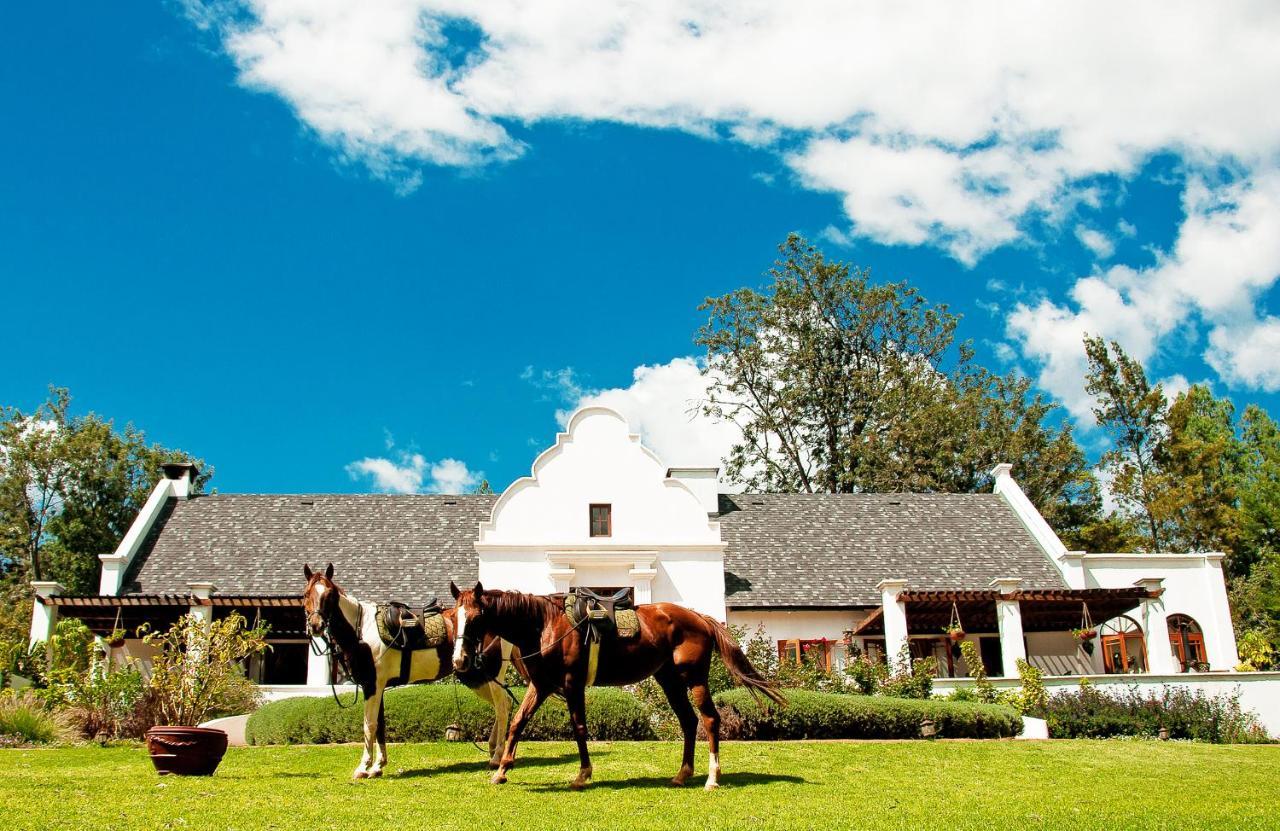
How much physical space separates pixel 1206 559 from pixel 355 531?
80.4ft

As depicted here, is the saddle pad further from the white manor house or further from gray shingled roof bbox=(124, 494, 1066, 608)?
gray shingled roof bbox=(124, 494, 1066, 608)

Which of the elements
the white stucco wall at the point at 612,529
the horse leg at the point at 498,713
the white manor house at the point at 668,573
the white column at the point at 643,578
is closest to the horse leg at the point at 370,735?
the horse leg at the point at 498,713

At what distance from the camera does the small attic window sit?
2891 cm

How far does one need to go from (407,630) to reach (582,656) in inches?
131

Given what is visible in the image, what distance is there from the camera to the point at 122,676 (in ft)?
65.8

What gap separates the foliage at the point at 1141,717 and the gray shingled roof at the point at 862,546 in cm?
677

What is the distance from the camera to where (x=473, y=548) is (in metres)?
29.9

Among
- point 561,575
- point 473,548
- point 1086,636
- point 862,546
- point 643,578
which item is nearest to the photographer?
point 1086,636

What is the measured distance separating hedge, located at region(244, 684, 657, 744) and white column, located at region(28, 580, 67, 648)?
10144 millimetres

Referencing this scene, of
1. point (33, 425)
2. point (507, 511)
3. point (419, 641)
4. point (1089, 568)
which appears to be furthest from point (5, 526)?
point (1089, 568)

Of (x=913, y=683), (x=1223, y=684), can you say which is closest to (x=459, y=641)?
(x=913, y=683)

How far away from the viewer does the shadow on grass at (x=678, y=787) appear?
12.1 meters

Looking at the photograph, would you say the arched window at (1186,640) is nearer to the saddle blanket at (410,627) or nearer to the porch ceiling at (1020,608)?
the porch ceiling at (1020,608)

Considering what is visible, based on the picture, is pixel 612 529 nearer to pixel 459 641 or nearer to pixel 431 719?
pixel 431 719
